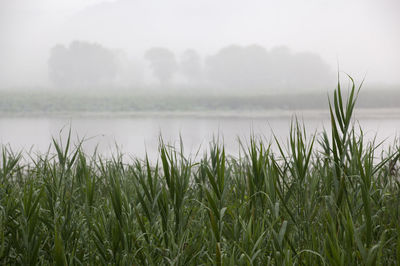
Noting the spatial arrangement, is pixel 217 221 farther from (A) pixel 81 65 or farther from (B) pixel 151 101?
(A) pixel 81 65

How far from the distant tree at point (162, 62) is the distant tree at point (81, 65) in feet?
5.92

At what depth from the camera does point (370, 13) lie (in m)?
18.9

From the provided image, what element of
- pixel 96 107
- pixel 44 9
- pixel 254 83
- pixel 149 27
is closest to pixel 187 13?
pixel 149 27

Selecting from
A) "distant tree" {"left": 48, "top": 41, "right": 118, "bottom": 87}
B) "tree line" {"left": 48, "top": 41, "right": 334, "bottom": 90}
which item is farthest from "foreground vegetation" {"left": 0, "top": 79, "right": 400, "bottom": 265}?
"distant tree" {"left": 48, "top": 41, "right": 118, "bottom": 87}

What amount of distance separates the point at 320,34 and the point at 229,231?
59.0ft

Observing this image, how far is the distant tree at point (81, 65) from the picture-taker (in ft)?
61.2

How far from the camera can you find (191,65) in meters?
20.2

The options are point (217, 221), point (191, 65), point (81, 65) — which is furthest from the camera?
point (191, 65)

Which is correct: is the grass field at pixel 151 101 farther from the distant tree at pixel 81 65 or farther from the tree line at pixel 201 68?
the tree line at pixel 201 68

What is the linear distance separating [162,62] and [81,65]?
3.84m

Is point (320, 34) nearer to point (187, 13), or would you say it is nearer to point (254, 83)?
point (254, 83)

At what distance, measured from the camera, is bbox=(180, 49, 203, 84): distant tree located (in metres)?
19.9

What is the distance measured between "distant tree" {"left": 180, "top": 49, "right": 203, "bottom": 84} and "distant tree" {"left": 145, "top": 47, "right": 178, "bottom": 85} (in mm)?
539

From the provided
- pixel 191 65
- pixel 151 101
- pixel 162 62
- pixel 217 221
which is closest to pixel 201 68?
pixel 191 65
